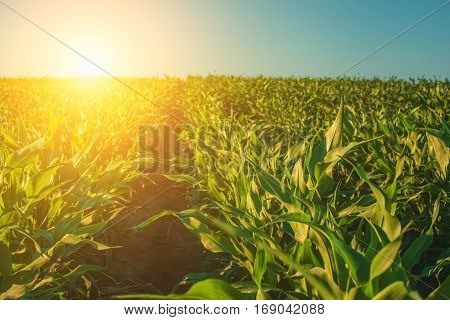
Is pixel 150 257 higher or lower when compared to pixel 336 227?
lower

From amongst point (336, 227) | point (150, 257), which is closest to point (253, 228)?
point (336, 227)

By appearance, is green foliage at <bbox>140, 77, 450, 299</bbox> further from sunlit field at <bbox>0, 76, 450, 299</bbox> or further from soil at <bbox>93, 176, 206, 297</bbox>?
soil at <bbox>93, 176, 206, 297</bbox>

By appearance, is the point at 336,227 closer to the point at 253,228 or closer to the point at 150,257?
the point at 253,228

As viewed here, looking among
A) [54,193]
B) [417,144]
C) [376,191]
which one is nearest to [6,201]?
[54,193]

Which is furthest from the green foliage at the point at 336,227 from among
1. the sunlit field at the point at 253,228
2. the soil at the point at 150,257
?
the soil at the point at 150,257

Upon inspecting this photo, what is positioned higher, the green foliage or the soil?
the green foliage

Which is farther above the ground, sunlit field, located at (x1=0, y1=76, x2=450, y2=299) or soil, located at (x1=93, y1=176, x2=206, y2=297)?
sunlit field, located at (x1=0, y1=76, x2=450, y2=299)

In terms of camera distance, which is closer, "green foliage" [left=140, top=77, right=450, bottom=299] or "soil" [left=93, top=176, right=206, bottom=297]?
"green foliage" [left=140, top=77, right=450, bottom=299]

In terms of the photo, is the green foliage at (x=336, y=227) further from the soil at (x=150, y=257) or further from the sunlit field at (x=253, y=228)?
the soil at (x=150, y=257)

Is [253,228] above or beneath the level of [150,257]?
above

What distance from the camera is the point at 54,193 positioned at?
2.61 meters

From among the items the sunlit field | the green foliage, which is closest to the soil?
the sunlit field

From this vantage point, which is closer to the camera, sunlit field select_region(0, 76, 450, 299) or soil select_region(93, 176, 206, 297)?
sunlit field select_region(0, 76, 450, 299)

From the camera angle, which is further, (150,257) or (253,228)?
(150,257)
